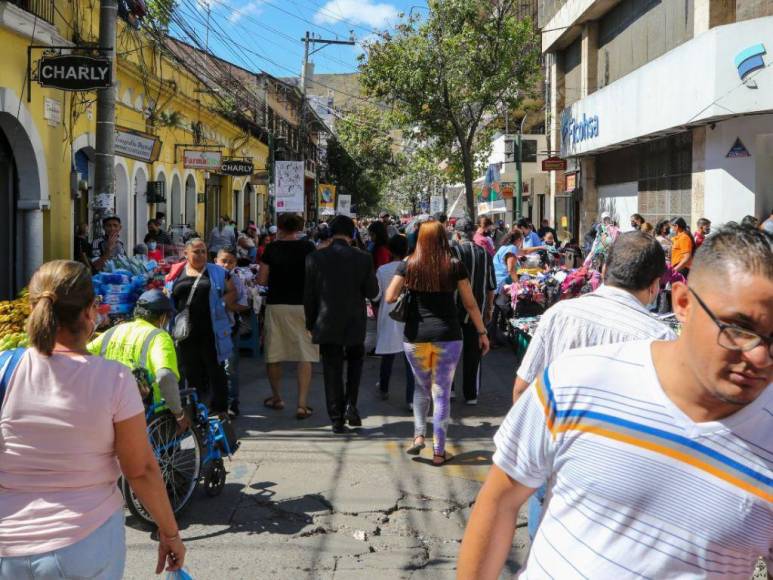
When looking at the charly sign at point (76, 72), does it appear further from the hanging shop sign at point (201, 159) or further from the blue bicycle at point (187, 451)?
the hanging shop sign at point (201, 159)

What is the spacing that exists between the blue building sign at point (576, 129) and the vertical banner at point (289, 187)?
8.65m

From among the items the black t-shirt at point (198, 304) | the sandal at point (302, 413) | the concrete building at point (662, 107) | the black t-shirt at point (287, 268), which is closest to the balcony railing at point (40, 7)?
the black t-shirt at point (287, 268)

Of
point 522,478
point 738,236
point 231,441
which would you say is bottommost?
point 231,441

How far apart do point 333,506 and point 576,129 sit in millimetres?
22144

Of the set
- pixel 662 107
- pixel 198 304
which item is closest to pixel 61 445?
pixel 198 304

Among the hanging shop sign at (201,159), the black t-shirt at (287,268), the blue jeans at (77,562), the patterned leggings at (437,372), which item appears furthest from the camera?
the hanging shop sign at (201,159)

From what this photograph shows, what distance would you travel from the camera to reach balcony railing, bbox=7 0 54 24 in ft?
37.1

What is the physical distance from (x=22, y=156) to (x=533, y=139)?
82.1 feet

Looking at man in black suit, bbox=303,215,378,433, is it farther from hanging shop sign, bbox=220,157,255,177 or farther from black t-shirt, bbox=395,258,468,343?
hanging shop sign, bbox=220,157,255,177

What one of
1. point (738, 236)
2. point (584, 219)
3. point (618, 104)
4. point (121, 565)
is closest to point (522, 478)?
point (738, 236)

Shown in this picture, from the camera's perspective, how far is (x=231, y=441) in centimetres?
566

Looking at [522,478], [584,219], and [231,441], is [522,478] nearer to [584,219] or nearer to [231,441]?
[231,441]

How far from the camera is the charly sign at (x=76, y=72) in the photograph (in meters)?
9.76

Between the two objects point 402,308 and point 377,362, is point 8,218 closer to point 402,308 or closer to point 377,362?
point 377,362
